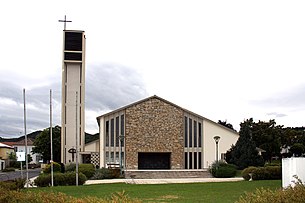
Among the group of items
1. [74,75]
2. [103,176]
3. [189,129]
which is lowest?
[103,176]

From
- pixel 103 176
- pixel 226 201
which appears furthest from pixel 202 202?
pixel 103 176

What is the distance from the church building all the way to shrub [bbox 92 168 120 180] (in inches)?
395

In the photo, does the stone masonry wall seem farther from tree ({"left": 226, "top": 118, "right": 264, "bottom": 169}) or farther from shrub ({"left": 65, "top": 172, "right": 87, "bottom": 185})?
shrub ({"left": 65, "top": 172, "right": 87, "bottom": 185})

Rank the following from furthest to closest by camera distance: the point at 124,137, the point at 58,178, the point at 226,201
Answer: the point at 124,137, the point at 58,178, the point at 226,201

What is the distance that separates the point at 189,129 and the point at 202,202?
35.0m

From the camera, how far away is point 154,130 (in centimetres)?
4991

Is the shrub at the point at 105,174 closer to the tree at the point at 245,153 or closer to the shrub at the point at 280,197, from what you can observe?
the tree at the point at 245,153

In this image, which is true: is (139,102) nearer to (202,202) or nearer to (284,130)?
(284,130)

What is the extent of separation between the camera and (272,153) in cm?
5447

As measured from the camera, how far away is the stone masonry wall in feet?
162

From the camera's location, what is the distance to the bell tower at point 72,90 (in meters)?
49.4

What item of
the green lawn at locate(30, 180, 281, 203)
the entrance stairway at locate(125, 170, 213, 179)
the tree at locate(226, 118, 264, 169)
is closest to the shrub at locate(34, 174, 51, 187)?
the green lawn at locate(30, 180, 281, 203)

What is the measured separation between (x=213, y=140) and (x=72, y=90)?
51.4ft

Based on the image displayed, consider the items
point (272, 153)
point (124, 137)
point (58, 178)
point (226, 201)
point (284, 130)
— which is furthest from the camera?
point (284, 130)
